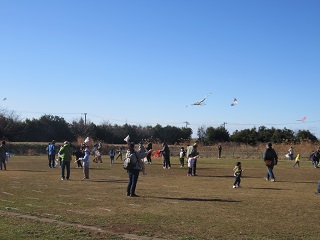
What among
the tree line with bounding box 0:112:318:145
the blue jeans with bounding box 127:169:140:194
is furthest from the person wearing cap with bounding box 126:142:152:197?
the tree line with bounding box 0:112:318:145

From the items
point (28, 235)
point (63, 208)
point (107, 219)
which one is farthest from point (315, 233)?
point (63, 208)

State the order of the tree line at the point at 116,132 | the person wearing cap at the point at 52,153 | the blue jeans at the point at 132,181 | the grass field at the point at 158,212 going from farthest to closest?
the tree line at the point at 116,132 → the person wearing cap at the point at 52,153 → the blue jeans at the point at 132,181 → the grass field at the point at 158,212

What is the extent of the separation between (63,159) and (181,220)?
11.5 m

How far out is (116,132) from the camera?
9325 centimetres

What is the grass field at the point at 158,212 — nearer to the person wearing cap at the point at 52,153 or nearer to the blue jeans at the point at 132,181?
the blue jeans at the point at 132,181

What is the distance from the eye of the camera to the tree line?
75.9 meters

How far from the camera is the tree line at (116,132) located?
7588cm

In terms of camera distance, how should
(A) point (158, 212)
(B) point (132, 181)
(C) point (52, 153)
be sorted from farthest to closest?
(C) point (52, 153), (B) point (132, 181), (A) point (158, 212)

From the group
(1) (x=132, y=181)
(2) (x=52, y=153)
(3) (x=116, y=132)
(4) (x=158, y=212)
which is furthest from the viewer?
(3) (x=116, y=132)

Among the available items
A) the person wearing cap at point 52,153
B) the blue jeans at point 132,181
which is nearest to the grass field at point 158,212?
the blue jeans at point 132,181

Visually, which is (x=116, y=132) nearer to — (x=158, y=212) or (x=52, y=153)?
(x=52, y=153)

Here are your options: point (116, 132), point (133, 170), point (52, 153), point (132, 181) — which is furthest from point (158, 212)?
point (116, 132)

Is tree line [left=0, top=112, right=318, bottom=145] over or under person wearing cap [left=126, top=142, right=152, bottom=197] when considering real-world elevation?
over

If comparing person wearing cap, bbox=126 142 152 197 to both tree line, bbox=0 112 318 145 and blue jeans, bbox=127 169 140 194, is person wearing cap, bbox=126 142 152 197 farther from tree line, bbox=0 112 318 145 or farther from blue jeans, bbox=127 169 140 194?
tree line, bbox=0 112 318 145
